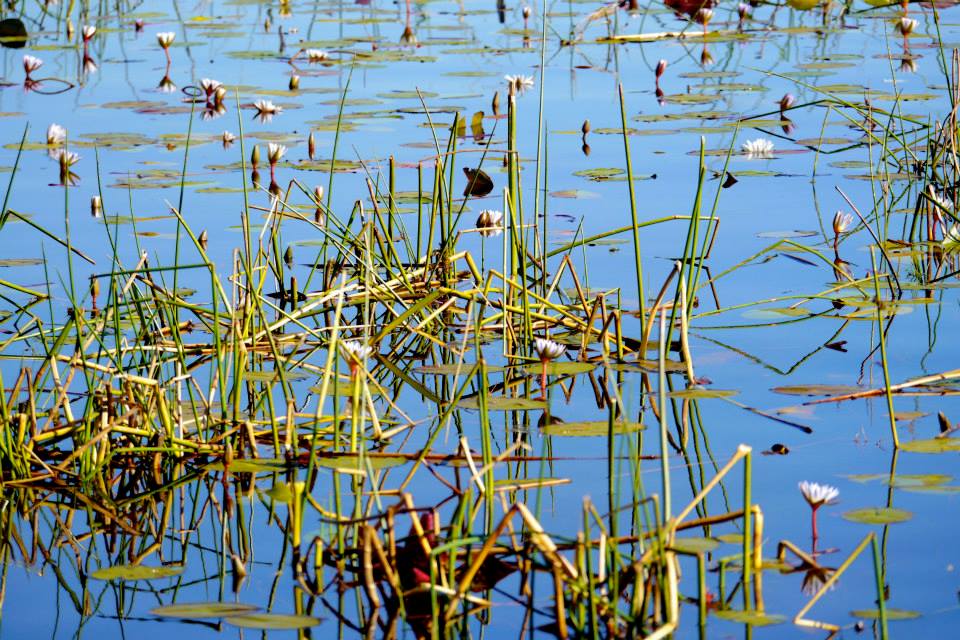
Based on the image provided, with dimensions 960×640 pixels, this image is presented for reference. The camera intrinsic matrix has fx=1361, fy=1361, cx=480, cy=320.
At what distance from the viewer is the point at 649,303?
303 centimetres

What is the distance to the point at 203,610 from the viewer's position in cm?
173

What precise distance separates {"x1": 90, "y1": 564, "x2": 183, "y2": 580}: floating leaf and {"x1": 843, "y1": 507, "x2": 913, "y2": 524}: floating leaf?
0.95 meters

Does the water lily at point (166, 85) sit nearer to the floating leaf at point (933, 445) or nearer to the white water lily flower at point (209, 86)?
the white water lily flower at point (209, 86)

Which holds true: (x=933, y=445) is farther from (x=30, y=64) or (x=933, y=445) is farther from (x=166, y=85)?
(x=30, y=64)

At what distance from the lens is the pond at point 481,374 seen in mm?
1737

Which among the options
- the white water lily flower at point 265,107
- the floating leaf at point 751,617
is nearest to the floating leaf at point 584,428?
the floating leaf at point 751,617

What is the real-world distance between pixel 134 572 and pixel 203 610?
177mm

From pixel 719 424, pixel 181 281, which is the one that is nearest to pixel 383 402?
pixel 719 424

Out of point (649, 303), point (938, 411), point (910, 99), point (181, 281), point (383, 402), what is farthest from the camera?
point (910, 99)

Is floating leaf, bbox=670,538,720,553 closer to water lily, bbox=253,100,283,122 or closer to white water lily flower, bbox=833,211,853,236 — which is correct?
white water lily flower, bbox=833,211,853,236

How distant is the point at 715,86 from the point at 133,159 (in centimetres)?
246

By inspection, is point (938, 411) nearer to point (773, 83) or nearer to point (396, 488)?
point (396, 488)

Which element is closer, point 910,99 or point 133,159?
point 133,159

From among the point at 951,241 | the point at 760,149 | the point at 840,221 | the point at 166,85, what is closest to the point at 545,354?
the point at 840,221
